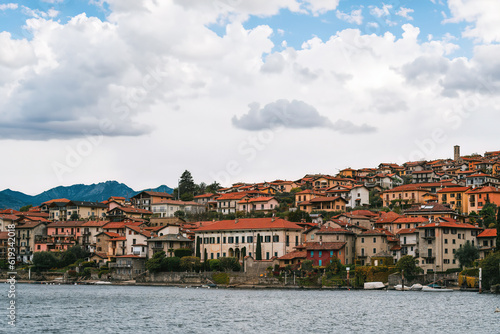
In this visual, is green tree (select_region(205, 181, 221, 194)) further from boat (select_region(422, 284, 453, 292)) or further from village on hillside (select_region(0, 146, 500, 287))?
boat (select_region(422, 284, 453, 292))

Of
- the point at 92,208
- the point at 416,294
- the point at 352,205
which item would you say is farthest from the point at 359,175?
the point at 416,294

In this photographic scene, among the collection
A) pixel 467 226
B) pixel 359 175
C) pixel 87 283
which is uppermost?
pixel 359 175

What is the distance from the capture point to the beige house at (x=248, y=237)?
10188 centimetres

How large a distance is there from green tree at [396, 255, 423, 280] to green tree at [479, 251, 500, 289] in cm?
954

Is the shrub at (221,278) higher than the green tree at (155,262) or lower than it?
lower

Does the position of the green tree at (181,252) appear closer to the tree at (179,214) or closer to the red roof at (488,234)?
the tree at (179,214)

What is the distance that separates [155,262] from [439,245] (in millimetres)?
41889

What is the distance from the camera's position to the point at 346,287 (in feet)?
289

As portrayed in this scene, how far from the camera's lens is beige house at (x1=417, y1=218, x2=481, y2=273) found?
89.1m

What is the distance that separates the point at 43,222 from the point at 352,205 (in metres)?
59.4

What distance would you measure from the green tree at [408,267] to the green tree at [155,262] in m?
36.9

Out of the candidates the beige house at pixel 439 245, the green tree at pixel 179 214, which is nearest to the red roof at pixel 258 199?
the green tree at pixel 179 214

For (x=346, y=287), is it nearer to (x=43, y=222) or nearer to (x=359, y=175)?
(x=43, y=222)

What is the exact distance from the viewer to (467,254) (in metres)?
87.5
